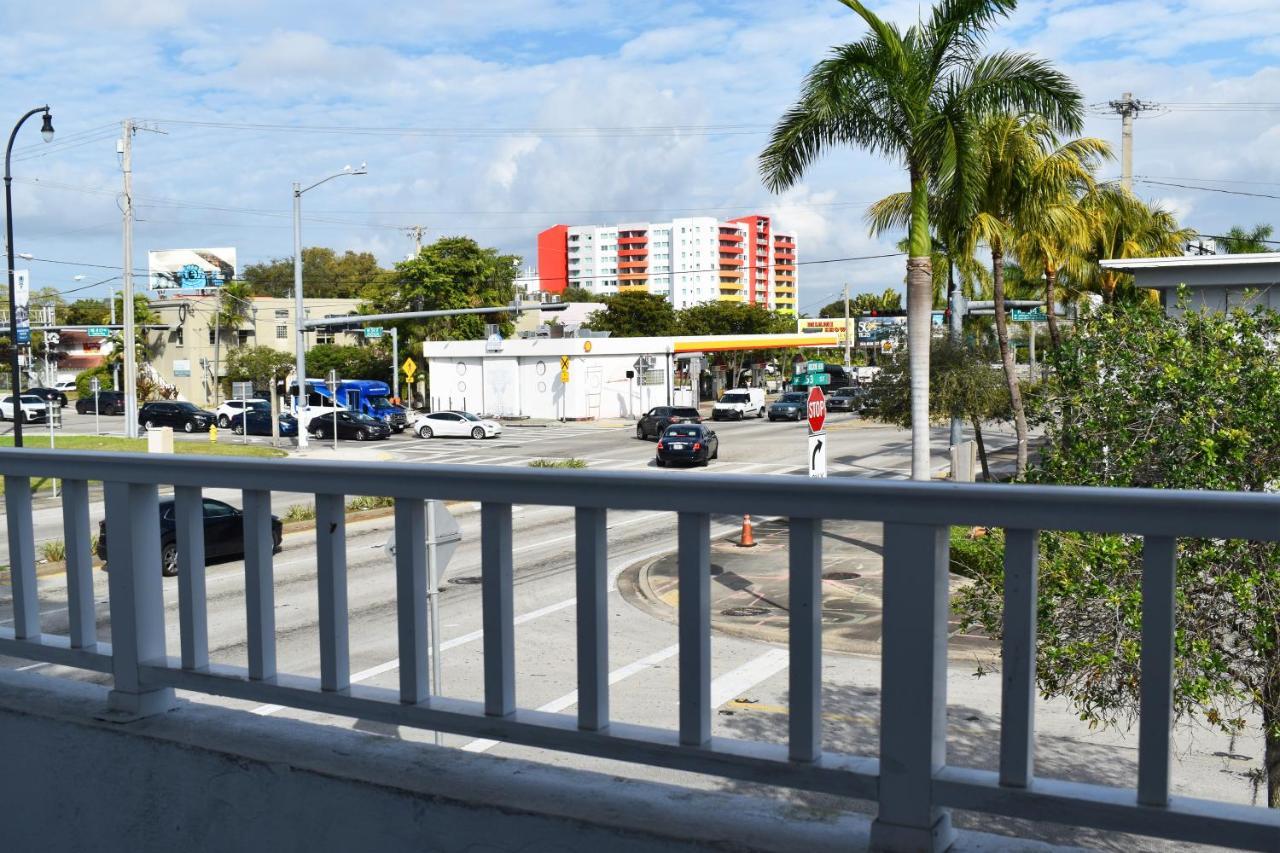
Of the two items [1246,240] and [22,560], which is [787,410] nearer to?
[1246,240]

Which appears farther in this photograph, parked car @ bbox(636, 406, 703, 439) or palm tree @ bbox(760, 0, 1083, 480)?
parked car @ bbox(636, 406, 703, 439)

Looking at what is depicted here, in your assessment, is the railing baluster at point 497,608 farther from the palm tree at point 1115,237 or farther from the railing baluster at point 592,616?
the palm tree at point 1115,237

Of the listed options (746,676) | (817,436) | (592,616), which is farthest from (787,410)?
(592,616)

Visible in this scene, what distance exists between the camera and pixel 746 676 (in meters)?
11.1

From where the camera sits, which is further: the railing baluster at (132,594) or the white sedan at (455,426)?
the white sedan at (455,426)

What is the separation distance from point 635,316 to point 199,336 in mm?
32794

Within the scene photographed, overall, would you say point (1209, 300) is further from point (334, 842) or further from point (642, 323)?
point (642, 323)

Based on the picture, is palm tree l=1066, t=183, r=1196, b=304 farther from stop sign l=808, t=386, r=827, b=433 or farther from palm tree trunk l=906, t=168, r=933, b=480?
stop sign l=808, t=386, r=827, b=433

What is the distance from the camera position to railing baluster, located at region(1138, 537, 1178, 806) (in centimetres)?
239

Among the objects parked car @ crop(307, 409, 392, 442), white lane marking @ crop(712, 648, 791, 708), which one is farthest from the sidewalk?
parked car @ crop(307, 409, 392, 442)

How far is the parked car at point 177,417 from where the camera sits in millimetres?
58812

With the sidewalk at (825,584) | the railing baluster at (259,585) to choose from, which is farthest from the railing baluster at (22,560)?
the sidewalk at (825,584)

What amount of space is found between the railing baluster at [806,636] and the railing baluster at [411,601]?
106 cm

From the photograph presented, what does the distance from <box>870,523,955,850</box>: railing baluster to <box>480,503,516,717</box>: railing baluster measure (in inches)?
40.1
